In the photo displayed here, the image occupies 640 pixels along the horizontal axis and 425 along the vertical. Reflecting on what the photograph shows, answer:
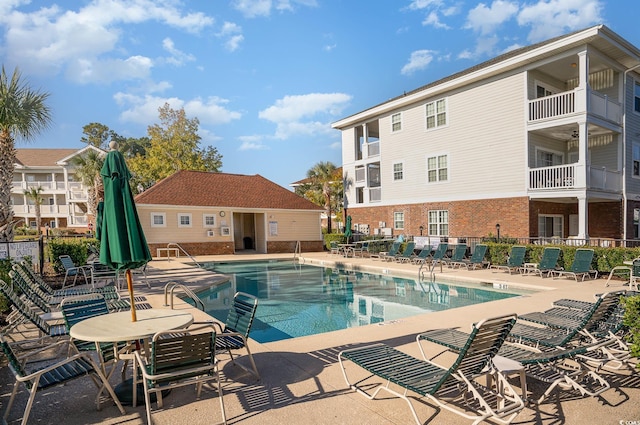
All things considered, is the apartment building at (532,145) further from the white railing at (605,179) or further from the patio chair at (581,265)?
the patio chair at (581,265)

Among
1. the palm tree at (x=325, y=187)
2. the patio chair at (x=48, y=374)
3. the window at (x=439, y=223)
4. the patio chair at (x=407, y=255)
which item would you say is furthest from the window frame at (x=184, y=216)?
the patio chair at (x=48, y=374)

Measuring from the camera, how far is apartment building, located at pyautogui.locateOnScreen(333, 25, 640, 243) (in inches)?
617

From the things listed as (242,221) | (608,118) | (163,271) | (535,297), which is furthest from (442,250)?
(242,221)

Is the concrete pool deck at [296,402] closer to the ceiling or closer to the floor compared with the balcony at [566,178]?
closer to the floor

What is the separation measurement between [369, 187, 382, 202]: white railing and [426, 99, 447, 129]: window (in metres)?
5.44

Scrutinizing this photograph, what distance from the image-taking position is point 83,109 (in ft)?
119

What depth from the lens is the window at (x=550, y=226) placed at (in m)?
17.9

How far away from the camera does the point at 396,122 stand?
23.3m

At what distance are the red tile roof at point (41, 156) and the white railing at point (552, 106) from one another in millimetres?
45646

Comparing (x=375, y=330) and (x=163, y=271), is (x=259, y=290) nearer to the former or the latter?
(x=163, y=271)

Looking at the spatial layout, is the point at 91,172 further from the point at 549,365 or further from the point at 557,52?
the point at 549,365

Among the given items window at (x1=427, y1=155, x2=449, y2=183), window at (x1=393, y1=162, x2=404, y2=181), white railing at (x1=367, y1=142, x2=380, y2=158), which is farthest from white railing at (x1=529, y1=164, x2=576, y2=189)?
white railing at (x1=367, y1=142, x2=380, y2=158)

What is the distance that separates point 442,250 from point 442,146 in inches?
282

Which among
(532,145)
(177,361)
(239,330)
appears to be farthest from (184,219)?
(177,361)
